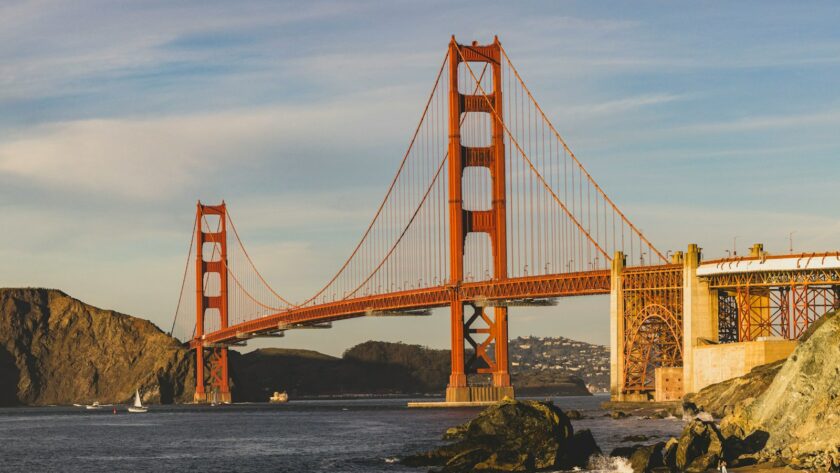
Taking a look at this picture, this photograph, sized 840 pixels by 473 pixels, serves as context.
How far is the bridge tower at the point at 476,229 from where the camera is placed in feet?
416

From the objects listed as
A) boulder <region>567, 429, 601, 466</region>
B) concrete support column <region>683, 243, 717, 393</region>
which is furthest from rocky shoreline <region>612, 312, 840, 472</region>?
concrete support column <region>683, 243, 717, 393</region>

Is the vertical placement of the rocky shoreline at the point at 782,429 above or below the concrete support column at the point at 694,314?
below

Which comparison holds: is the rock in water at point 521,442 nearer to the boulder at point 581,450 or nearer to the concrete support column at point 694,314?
the boulder at point 581,450

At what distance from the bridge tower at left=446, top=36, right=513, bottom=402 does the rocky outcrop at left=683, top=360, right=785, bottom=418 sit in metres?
Result: 35.9

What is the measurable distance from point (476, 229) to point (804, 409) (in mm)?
72422

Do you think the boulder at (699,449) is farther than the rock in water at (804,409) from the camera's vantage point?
Yes

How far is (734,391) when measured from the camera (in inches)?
3413

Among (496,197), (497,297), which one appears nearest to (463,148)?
(496,197)

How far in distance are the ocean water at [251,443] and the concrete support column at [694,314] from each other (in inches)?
247

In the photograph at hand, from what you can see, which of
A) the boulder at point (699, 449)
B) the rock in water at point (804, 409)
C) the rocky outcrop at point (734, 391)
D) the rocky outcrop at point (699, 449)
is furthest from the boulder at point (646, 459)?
the rocky outcrop at point (734, 391)

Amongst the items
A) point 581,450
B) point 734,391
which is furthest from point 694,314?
point 581,450

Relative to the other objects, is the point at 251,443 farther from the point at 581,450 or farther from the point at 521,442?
the point at 581,450

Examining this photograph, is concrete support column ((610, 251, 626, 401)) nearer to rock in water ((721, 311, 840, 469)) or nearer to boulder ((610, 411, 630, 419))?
boulder ((610, 411, 630, 419))

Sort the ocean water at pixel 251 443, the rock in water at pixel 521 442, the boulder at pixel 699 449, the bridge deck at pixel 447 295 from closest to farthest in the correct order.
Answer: the boulder at pixel 699 449, the rock in water at pixel 521 442, the ocean water at pixel 251 443, the bridge deck at pixel 447 295
